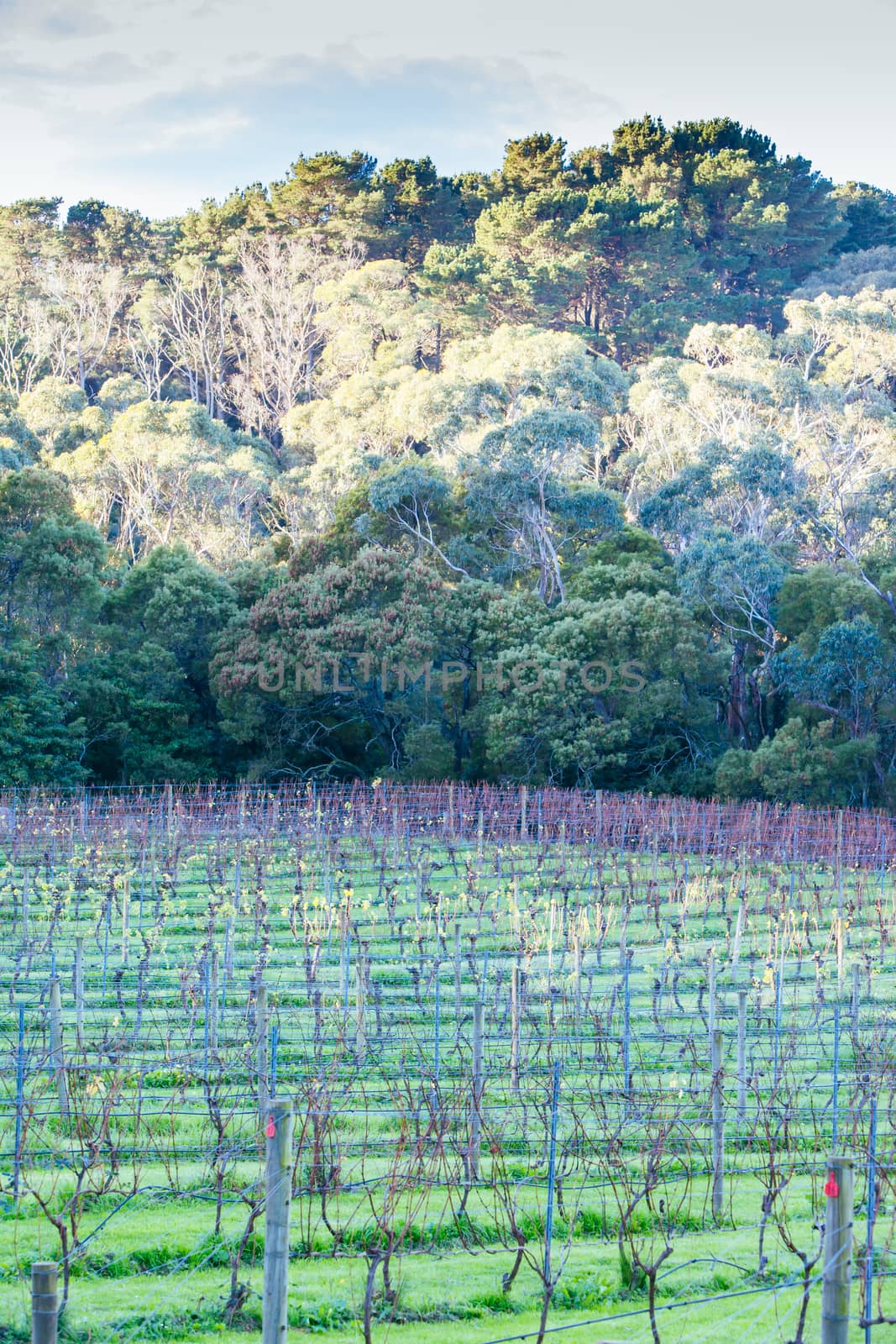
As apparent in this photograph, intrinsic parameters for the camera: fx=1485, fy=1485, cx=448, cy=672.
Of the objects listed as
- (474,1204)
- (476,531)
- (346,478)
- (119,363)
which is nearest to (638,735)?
(476,531)

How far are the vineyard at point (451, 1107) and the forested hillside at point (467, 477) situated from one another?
6116 mm

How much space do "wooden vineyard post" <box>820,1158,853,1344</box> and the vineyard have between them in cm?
2

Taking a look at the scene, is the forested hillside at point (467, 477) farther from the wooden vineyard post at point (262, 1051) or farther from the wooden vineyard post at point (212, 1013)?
the wooden vineyard post at point (262, 1051)

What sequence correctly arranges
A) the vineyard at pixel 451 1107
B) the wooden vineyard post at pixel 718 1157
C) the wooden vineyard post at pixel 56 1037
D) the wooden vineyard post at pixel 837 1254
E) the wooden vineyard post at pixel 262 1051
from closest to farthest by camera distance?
1. the wooden vineyard post at pixel 837 1254
2. the vineyard at pixel 451 1107
3. the wooden vineyard post at pixel 718 1157
4. the wooden vineyard post at pixel 262 1051
5. the wooden vineyard post at pixel 56 1037

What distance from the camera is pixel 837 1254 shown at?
131 inches

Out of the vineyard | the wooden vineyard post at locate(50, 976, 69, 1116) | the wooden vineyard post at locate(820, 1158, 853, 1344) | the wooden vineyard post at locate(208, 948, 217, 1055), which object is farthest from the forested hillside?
the wooden vineyard post at locate(820, 1158, 853, 1344)

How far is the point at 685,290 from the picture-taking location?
3325cm

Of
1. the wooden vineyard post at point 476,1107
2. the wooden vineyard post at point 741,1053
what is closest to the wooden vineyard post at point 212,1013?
the wooden vineyard post at point 476,1107

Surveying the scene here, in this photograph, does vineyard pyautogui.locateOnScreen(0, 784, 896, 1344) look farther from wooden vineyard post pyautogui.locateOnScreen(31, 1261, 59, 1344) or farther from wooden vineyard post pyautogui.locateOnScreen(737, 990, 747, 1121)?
wooden vineyard post pyautogui.locateOnScreen(31, 1261, 59, 1344)

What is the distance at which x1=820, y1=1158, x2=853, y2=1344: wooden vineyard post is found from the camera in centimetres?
326

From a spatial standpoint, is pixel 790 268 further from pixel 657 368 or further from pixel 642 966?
pixel 642 966

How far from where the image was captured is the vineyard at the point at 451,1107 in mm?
5062

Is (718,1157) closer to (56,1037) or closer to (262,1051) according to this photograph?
(262,1051)

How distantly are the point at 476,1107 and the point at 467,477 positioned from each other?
18.6 meters
